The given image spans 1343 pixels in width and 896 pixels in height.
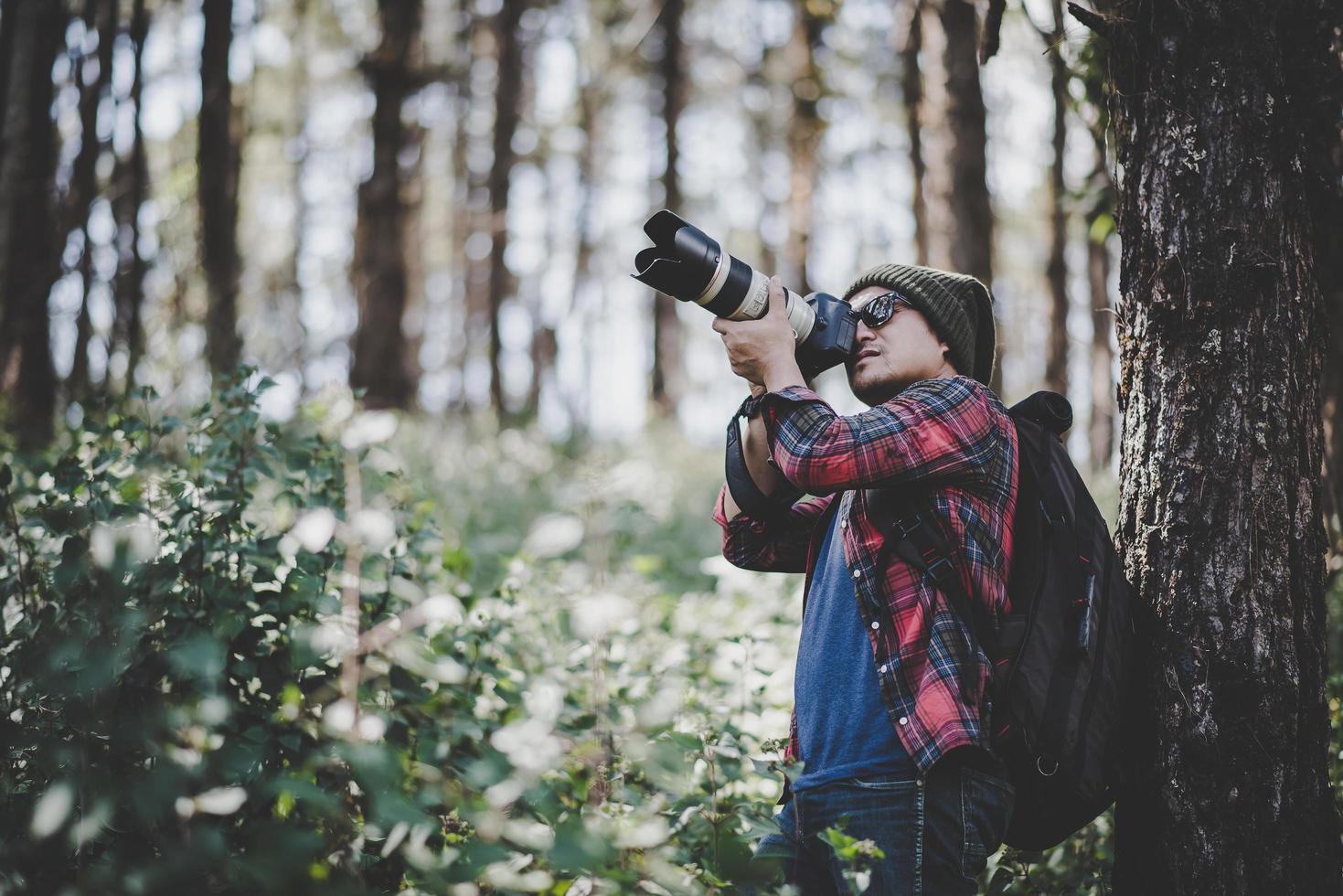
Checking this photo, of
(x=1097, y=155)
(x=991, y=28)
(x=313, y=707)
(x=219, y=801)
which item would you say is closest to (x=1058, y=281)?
(x=1097, y=155)

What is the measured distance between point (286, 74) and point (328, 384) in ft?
57.3

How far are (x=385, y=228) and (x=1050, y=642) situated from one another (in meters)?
10.5

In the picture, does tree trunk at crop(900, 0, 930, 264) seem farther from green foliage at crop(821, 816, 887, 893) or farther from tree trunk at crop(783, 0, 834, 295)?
green foliage at crop(821, 816, 887, 893)

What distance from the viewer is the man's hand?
2102 millimetres

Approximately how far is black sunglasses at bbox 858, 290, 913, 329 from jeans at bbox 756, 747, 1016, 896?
39.5 inches

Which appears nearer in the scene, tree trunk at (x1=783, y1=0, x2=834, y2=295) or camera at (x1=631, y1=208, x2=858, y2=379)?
camera at (x1=631, y1=208, x2=858, y2=379)

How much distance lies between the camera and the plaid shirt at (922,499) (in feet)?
6.01

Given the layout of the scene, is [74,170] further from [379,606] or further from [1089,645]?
[1089,645]

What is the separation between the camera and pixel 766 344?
6.96 ft

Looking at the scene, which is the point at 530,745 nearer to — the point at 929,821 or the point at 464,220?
the point at 929,821

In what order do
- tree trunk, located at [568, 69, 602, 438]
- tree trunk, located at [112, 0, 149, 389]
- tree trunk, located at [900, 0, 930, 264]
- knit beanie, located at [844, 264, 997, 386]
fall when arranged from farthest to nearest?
tree trunk, located at [568, 69, 602, 438], tree trunk, located at [900, 0, 930, 264], tree trunk, located at [112, 0, 149, 389], knit beanie, located at [844, 264, 997, 386]

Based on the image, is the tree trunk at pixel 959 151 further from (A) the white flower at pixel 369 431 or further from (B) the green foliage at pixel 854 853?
(B) the green foliage at pixel 854 853

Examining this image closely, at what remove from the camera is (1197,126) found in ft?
7.28

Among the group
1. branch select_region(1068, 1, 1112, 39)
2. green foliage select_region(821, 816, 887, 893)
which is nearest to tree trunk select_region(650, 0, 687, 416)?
branch select_region(1068, 1, 1112, 39)
